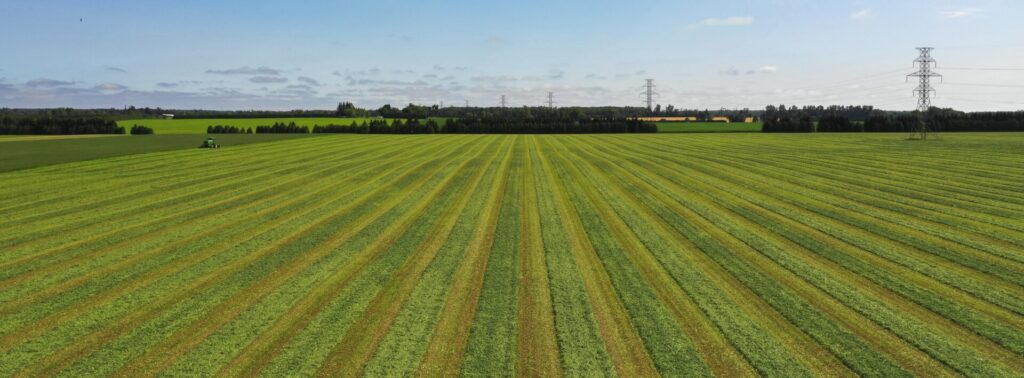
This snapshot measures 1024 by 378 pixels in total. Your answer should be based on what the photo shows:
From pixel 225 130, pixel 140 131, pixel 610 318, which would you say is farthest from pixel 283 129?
pixel 610 318

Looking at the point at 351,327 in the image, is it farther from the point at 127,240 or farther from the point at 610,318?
the point at 127,240

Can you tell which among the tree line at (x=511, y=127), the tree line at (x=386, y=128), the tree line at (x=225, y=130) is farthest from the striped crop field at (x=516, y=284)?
the tree line at (x=386, y=128)

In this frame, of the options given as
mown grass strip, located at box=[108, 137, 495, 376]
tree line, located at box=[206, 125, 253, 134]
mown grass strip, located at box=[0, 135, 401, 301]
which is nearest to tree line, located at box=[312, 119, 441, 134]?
tree line, located at box=[206, 125, 253, 134]

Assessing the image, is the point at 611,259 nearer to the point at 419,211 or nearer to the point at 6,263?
the point at 419,211

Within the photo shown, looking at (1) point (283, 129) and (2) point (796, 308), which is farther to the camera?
(1) point (283, 129)

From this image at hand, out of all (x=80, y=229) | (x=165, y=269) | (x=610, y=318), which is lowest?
(x=610, y=318)

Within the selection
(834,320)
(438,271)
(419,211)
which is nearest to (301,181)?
(419,211)

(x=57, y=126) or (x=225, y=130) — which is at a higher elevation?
(x=57, y=126)
